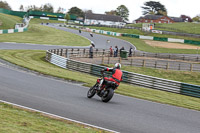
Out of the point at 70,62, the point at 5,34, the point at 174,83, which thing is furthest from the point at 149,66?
the point at 5,34

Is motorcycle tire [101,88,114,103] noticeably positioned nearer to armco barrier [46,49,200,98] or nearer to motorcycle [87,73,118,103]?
motorcycle [87,73,118,103]

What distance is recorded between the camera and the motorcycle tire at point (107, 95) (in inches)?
525

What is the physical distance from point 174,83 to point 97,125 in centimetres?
1285

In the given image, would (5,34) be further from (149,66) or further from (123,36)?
(123,36)

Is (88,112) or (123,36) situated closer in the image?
(88,112)

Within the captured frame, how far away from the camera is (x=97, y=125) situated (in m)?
10.1

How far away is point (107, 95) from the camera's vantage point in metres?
13.5

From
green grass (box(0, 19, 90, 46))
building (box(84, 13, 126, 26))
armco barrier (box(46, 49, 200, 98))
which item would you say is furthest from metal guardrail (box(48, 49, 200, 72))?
building (box(84, 13, 126, 26))

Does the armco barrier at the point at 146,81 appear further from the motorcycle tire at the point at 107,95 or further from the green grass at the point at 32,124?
the green grass at the point at 32,124

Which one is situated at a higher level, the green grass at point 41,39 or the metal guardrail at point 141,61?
the green grass at point 41,39

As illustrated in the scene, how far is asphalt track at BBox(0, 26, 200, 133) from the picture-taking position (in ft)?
34.3

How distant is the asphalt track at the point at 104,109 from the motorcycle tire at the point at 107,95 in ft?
0.82

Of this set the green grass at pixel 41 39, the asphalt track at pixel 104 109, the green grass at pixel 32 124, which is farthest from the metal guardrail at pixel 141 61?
the green grass at pixel 32 124

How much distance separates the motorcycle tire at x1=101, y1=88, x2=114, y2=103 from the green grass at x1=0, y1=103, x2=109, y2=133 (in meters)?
3.64
